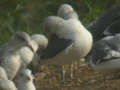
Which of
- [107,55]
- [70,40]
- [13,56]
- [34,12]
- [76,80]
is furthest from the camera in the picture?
[34,12]

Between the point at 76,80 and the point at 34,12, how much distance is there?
502 cm

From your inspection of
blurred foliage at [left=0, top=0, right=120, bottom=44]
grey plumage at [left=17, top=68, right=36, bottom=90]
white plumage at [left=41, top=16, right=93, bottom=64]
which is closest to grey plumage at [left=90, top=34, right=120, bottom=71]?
white plumage at [left=41, top=16, right=93, bottom=64]

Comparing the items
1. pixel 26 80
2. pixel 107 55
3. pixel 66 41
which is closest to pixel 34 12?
pixel 66 41

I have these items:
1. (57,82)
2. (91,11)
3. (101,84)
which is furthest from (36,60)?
(91,11)

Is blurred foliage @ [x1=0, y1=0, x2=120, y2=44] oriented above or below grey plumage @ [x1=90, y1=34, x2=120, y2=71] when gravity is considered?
below

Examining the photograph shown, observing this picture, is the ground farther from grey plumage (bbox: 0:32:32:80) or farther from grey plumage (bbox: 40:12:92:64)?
grey plumage (bbox: 0:32:32:80)

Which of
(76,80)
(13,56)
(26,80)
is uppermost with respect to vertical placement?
(26,80)

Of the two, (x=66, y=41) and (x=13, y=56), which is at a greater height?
(x=66, y=41)

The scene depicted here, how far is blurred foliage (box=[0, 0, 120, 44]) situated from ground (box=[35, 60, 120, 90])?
4.98 feet

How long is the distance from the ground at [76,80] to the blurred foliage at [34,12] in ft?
4.98

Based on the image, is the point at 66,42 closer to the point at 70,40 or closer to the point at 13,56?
the point at 70,40

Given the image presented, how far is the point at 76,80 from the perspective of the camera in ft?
28.4

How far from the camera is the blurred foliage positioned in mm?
10789

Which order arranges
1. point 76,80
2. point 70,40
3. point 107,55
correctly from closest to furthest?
point 107,55, point 70,40, point 76,80
